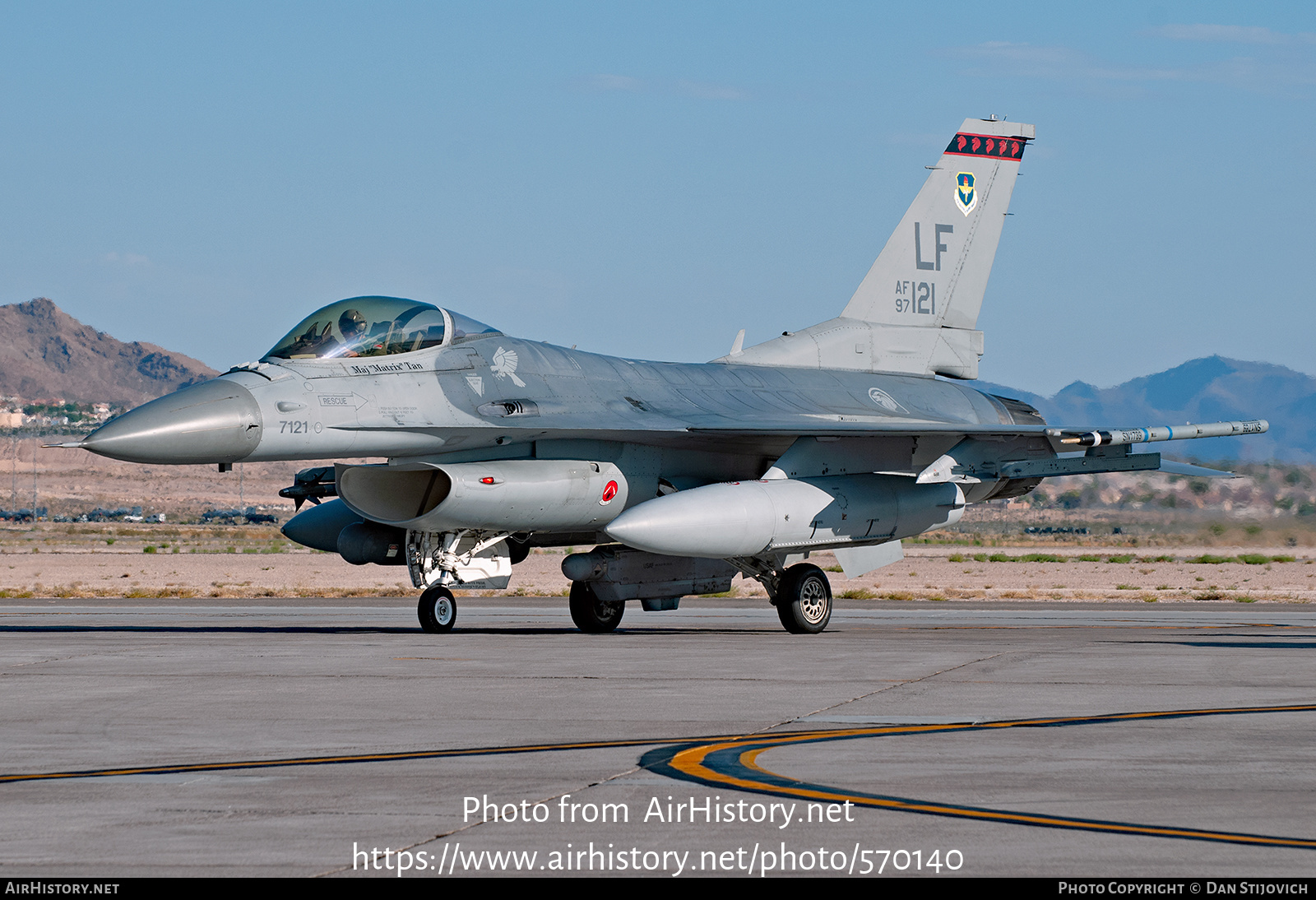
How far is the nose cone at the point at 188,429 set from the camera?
1413 cm

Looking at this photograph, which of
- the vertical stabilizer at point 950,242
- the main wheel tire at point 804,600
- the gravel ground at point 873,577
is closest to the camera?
the main wheel tire at point 804,600

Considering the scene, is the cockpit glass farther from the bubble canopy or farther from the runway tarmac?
the runway tarmac

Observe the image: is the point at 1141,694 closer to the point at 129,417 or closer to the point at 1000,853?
the point at 1000,853

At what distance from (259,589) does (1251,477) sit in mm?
21734

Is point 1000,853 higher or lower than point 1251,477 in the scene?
lower

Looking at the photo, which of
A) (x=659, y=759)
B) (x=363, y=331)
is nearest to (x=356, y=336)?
(x=363, y=331)

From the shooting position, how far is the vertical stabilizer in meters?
21.9

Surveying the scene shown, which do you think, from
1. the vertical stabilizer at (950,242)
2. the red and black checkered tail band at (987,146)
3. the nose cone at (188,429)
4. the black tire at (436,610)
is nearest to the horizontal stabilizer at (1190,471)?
the vertical stabilizer at (950,242)

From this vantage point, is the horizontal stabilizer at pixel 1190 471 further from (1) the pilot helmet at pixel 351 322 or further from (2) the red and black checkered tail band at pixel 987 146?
(1) the pilot helmet at pixel 351 322

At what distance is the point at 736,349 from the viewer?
20.9 meters

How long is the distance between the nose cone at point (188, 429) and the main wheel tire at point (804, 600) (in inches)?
260
